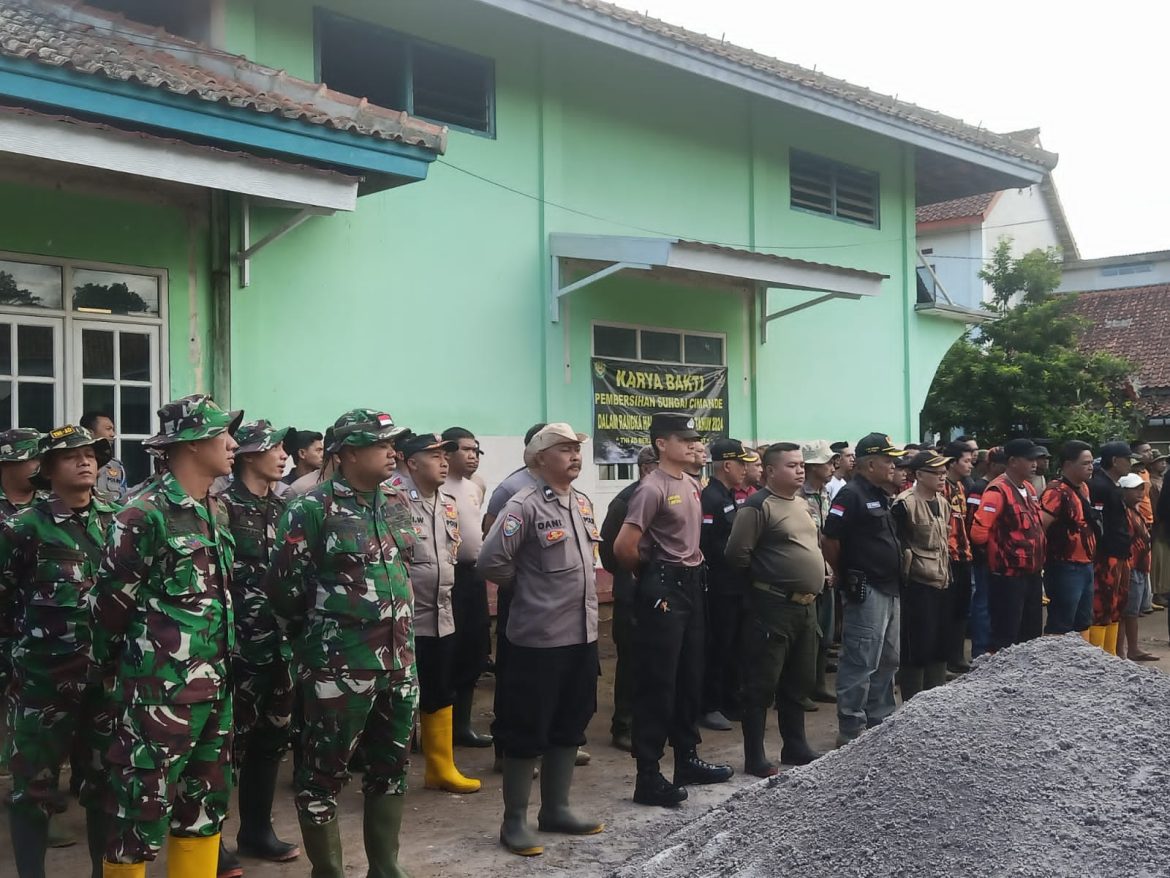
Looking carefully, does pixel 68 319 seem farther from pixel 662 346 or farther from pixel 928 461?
pixel 662 346

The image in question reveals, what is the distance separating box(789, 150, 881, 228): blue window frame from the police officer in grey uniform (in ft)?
32.0

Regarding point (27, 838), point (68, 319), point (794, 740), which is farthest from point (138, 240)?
point (794, 740)

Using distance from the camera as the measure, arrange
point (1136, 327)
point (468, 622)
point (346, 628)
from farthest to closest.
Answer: point (1136, 327) → point (468, 622) → point (346, 628)

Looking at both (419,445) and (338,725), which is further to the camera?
(419,445)

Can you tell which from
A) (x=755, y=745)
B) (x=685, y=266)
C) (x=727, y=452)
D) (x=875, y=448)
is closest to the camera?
(x=755, y=745)

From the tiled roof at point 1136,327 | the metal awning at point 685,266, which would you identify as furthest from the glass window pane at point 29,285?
the tiled roof at point 1136,327

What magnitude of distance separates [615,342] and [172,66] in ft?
18.1

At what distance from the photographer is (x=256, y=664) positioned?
16.5 feet

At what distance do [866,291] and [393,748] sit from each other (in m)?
9.75

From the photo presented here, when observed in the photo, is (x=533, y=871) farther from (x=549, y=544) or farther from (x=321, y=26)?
(x=321, y=26)

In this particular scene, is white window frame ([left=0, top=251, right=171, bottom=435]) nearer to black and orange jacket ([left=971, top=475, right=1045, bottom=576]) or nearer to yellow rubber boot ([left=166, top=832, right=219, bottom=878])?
yellow rubber boot ([left=166, top=832, right=219, bottom=878])

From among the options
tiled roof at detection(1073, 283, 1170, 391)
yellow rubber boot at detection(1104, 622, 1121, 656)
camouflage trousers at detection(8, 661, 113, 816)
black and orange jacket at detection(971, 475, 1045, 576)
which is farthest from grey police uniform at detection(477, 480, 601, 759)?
tiled roof at detection(1073, 283, 1170, 391)

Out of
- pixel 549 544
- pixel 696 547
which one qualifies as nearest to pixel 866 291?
pixel 696 547

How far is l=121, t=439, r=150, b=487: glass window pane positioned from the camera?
831 cm
